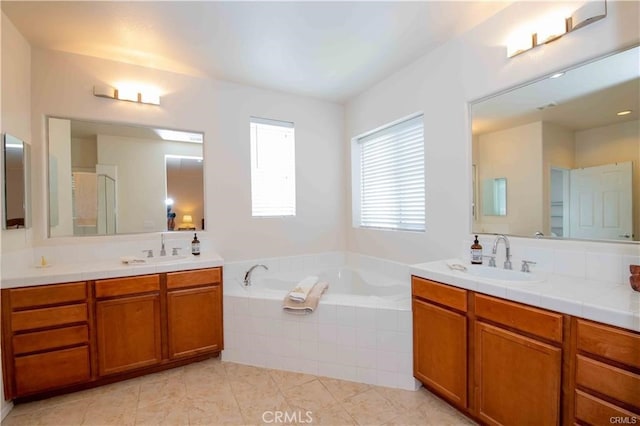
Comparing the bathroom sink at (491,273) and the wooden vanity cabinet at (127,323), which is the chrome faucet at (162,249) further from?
the bathroom sink at (491,273)

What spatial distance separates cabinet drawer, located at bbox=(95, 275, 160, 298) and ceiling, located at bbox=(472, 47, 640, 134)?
9.29 feet

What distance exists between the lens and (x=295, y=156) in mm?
3451

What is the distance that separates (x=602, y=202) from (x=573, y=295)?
0.64 metres

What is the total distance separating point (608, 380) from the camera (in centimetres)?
118

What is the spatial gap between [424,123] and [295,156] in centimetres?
149

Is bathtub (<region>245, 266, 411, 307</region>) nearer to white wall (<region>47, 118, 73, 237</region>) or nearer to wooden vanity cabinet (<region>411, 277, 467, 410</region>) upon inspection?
wooden vanity cabinet (<region>411, 277, 467, 410</region>)

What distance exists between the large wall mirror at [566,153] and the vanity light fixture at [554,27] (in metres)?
0.22

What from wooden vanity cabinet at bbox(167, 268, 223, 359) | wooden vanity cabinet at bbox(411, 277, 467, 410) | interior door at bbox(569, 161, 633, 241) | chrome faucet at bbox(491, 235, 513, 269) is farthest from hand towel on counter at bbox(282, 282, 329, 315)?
interior door at bbox(569, 161, 633, 241)

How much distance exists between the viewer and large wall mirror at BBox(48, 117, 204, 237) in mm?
2465

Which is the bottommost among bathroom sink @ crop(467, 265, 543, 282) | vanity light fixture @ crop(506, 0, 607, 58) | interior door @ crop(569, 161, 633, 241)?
bathroom sink @ crop(467, 265, 543, 282)

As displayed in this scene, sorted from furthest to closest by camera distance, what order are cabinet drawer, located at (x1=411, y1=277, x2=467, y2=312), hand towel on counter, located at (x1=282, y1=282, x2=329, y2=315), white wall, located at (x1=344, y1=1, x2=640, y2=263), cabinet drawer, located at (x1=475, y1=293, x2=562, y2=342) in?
hand towel on counter, located at (x1=282, y1=282, x2=329, y2=315) → cabinet drawer, located at (x1=411, y1=277, x2=467, y2=312) → white wall, located at (x1=344, y1=1, x2=640, y2=263) → cabinet drawer, located at (x1=475, y1=293, x2=562, y2=342)

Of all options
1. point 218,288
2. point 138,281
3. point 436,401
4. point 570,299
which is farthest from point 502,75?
point 138,281

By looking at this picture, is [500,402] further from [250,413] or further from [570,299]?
[250,413]

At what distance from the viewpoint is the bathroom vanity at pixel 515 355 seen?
117 cm
